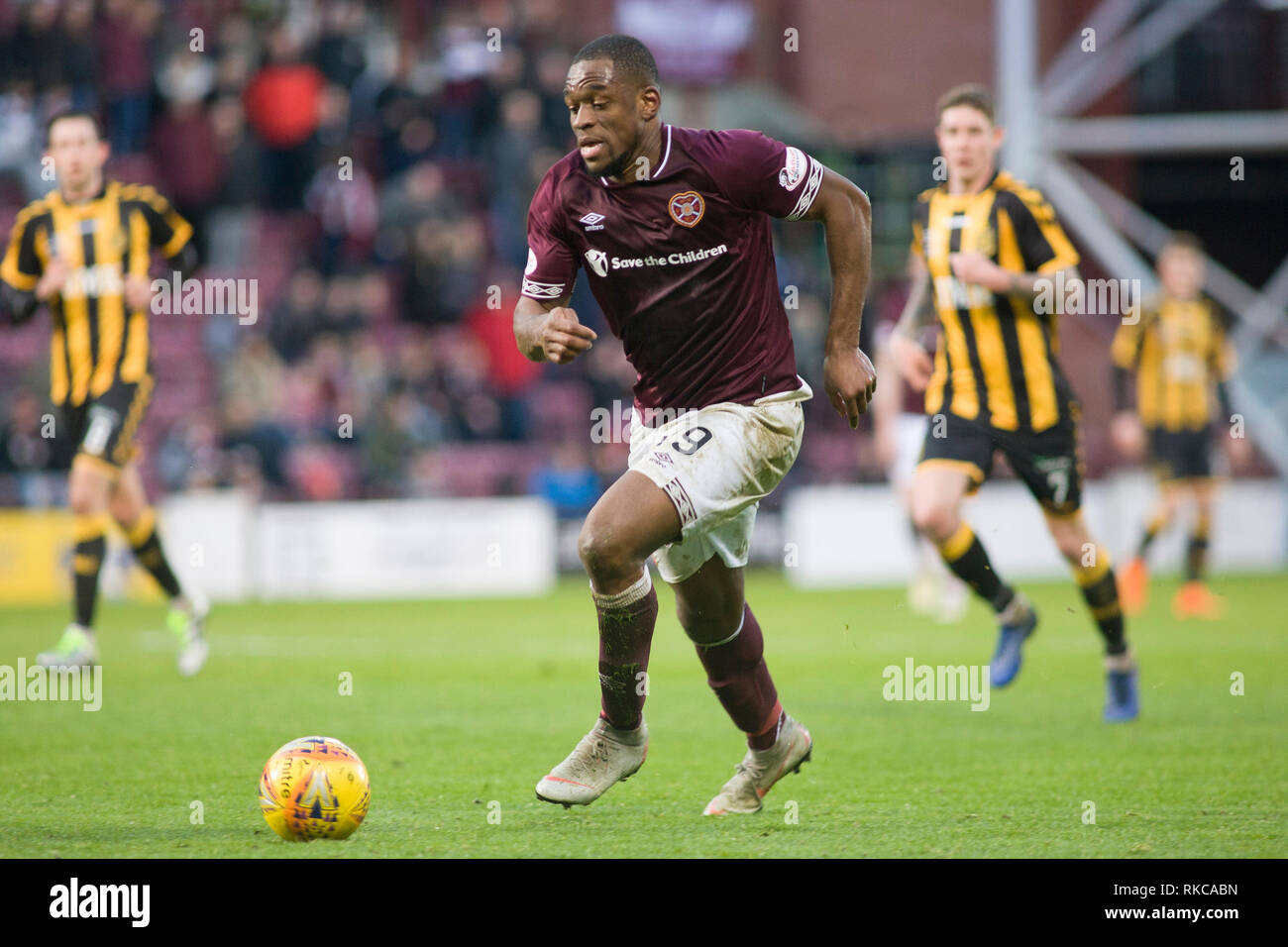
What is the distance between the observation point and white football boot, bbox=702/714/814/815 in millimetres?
5062

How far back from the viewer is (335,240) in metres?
18.4

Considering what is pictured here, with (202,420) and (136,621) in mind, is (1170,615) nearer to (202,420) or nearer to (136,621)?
(136,621)

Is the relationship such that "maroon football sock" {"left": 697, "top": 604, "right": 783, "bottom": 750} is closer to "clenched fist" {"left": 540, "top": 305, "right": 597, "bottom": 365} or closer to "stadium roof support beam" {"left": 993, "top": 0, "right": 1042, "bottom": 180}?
"clenched fist" {"left": 540, "top": 305, "right": 597, "bottom": 365}

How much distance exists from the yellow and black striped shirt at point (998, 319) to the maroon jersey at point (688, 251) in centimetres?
240

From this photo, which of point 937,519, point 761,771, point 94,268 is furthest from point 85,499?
point 761,771

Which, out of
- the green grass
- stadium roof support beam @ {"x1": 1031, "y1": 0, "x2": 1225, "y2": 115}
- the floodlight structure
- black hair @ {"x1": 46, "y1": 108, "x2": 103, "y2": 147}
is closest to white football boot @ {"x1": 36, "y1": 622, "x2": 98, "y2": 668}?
the green grass

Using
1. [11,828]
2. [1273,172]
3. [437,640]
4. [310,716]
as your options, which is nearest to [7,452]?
[437,640]

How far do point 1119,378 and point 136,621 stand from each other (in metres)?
8.69

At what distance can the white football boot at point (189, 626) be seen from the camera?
8906 mm

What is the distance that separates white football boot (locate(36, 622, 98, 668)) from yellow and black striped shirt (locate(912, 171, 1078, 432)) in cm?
421

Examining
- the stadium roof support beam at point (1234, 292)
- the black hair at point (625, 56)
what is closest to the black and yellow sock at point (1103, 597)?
the black hair at point (625, 56)

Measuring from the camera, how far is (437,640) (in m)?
11.1

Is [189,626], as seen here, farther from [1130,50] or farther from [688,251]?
[1130,50]

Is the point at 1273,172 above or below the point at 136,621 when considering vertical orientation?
above
